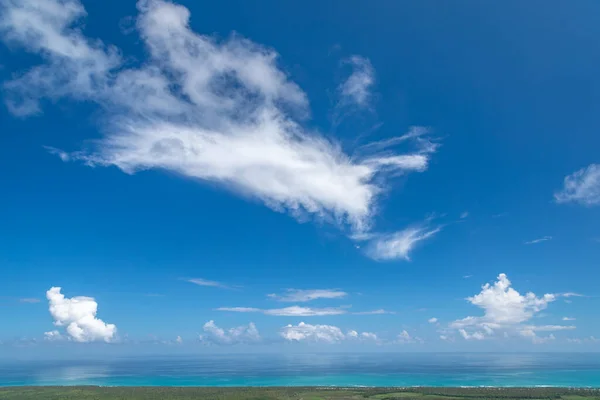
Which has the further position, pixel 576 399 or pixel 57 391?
pixel 57 391

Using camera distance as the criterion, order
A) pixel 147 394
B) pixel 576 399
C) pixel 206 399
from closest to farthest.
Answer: pixel 576 399 < pixel 206 399 < pixel 147 394

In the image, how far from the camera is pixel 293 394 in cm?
12175

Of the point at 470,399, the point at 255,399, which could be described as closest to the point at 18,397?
the point at 255,399

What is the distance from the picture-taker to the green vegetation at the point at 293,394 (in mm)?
115188

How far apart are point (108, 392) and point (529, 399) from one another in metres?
131

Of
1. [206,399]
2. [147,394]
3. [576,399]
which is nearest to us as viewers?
[576,399]

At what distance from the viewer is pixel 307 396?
117125mm

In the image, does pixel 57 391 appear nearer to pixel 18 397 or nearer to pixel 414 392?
pixel 18 397

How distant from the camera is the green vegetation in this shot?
115 m

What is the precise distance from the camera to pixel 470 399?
11169 cm

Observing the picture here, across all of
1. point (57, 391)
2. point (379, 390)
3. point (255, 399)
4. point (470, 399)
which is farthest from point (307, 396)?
point (57, 391)

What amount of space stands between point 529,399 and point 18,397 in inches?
6008

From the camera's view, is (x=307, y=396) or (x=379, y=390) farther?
(x=379, y=390)

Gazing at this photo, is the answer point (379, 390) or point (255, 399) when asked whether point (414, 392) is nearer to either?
point (379, 390)
